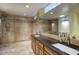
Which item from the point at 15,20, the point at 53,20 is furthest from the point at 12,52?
the point at 53,20

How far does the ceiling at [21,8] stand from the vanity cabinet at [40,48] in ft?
1.72

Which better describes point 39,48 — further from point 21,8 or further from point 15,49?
point 21,8

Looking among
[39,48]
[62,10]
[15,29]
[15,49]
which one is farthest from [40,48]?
[62,10]

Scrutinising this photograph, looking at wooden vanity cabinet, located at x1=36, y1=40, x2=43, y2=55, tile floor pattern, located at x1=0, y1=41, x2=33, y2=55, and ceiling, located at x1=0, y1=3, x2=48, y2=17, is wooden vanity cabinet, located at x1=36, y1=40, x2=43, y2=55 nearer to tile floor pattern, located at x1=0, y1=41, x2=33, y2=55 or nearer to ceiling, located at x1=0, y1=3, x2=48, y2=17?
tile floor pattern, located at x1=0, y1=41, x2=33, y2=55

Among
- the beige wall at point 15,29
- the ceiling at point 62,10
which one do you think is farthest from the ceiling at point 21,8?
the ceiling at point 62,10

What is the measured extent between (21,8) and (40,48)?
86 centimetres

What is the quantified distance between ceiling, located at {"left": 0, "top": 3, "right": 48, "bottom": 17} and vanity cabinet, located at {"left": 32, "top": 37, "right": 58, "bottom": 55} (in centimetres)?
52

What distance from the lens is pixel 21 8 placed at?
2031mm

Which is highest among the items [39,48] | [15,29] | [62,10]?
[62,10]

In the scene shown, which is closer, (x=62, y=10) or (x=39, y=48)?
(x=62, y=10)

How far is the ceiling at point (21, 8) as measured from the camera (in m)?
1.99

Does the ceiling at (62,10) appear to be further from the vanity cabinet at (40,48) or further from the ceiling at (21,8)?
the vanity cabinet at (40,48)

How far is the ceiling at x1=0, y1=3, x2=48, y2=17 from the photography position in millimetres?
1985

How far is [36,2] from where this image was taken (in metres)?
2.04
